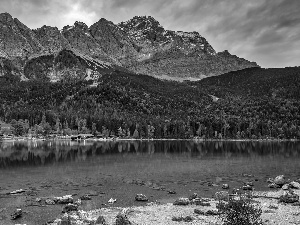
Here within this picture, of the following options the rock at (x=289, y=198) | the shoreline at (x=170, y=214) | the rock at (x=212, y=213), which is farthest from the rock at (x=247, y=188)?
the rock at (x=212, y=213)

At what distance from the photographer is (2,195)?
205 ft

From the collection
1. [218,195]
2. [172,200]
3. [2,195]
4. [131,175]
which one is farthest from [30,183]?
[218,195]

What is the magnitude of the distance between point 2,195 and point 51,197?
879 centimetres

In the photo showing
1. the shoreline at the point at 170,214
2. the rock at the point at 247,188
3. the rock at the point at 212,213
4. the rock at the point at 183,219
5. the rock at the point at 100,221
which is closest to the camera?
the rock at the point at 100,221

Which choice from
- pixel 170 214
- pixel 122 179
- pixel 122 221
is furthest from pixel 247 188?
pixel 122 221

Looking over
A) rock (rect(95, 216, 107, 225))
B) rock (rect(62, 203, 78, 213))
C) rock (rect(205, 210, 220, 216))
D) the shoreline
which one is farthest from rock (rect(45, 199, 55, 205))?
rock (rect(205, 210, 220, 216))

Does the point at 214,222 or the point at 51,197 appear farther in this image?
the point at 51,197

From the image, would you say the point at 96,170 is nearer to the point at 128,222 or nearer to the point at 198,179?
the point at 198,179

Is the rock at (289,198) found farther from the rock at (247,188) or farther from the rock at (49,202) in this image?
the rock at (49,202)

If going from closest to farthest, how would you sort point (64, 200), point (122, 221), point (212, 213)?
point (122, 221) → point (212, 213) → point (64, 200)

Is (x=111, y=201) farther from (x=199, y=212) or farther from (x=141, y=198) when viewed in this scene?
(x=199, y=212)

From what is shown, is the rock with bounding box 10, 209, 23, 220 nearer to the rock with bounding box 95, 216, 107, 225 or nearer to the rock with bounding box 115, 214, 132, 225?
the rock with bounding box 95, 216, 107, 225

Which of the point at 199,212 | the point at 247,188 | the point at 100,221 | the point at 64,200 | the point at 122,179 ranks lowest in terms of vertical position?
the point at 199,212

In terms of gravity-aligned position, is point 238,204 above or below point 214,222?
above
